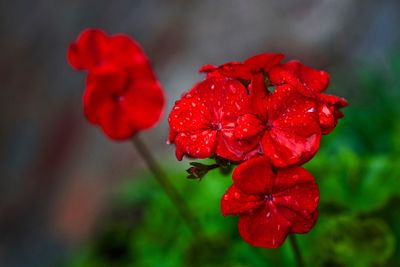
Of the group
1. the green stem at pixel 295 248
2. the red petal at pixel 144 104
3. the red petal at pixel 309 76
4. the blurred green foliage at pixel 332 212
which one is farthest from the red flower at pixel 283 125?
the blurred green foliage at pixel 332 212

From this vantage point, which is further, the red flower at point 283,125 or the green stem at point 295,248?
the green stem at point 295,248

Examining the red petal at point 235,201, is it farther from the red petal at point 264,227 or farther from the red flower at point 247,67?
the red flower at point 247,67

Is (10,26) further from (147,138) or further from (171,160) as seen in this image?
(171,160)

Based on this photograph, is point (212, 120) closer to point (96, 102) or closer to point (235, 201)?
point (235, 201)

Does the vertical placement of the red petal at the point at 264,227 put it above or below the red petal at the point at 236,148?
below

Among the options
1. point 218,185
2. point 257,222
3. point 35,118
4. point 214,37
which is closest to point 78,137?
point 35,118

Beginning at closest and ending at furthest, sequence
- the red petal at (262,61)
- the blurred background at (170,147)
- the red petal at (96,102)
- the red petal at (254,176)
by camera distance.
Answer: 1. the red petal at (254,176)
2. the red petal at (262,61)
3. the red petal at (96,102)
4. the blurred background at (170,147)
